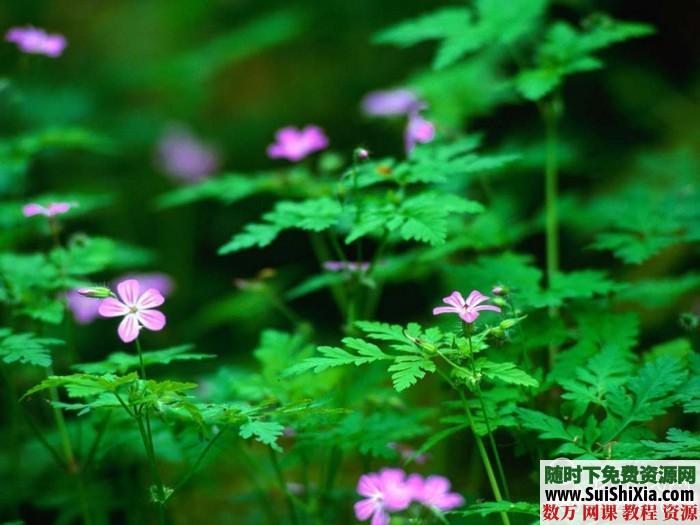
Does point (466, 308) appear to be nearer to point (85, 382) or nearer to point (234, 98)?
point (85, 382)

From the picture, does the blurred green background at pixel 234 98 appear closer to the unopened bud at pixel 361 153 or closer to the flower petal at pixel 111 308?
the unopened bud at pixel 361 153

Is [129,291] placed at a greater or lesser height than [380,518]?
greater

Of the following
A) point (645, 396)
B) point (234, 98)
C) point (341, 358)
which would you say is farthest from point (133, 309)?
point (234, 98)

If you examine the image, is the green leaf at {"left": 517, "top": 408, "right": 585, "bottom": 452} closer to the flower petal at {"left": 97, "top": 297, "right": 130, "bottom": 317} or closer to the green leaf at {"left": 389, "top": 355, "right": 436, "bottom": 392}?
the green leaf at {"left": 389, "top": 355, "right": 436, "bottom": 392}

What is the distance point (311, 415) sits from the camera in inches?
84.4

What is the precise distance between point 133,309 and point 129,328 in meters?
0.06

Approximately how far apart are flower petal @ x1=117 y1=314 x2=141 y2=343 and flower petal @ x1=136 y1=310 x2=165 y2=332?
0.01 m

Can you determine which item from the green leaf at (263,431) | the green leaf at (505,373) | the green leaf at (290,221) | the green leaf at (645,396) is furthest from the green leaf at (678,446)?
Answer: the green leaf at (290,221)

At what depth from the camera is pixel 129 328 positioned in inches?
76.1

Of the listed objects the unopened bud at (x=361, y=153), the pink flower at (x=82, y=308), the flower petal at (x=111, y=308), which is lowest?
the flower petal at (x=111, y=308)

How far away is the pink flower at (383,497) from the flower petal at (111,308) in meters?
0.70

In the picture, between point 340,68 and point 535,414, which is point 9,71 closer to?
point 340,68

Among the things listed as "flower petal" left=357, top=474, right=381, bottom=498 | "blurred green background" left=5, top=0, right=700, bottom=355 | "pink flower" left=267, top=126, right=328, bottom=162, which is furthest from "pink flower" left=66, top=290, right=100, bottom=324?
→ "flower petal" left=357, top=474, right=381, bottom=498

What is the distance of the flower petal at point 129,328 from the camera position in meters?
1.91
